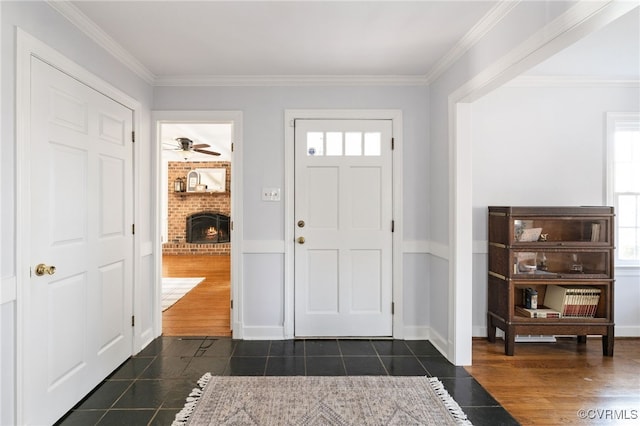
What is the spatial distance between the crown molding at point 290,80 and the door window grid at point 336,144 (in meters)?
0.48

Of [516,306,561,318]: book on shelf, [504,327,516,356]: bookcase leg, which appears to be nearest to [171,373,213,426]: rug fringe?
[504,327,516,356]: bookcase leg

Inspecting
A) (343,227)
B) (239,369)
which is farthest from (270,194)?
(239,369)

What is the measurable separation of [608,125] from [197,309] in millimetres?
4859

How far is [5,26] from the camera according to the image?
5.40 feet

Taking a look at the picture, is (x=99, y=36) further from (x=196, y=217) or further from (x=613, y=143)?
(x=196, y=217)

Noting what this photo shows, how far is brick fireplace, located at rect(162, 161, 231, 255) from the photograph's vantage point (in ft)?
27.9

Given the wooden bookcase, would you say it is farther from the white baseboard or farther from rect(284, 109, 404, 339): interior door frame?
rect(284, 109, 404, 339): interior door frame

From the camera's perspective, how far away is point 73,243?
2.15 m

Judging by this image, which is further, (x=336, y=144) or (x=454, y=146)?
(x=336, y=144)

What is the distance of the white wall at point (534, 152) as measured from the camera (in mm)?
3277

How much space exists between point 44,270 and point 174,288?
11.3 feet

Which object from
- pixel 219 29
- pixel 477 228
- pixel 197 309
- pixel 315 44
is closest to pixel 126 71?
pixel 219 29

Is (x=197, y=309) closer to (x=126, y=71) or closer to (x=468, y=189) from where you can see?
(x=126, y=71)

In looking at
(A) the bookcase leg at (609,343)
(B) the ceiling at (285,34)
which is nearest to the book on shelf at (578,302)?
(A) the bookcase leg at (609,343)
